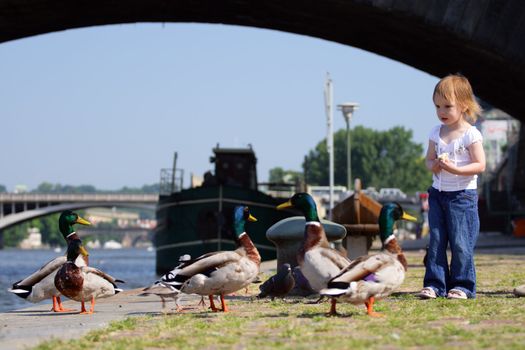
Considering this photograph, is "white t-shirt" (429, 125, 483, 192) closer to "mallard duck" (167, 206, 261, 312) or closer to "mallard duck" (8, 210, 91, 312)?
"mallard duck" (167, 206, 261, 312)

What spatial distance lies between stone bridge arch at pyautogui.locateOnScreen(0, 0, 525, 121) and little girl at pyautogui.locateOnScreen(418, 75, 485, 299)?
894 centimetres

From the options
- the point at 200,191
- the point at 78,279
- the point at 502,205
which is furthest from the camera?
the point at 502,205

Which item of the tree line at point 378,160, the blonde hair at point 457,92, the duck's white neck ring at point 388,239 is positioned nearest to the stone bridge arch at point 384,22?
the blonde hair at point 457,92

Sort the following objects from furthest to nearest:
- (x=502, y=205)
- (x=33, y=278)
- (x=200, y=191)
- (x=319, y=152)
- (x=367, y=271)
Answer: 1. (x=319, y=152)
2. (x=502, y=205)
3. (x=200, y=191)
4. (x=33, y=278)
5. (x=367, y=271)

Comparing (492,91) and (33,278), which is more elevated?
(492,91)

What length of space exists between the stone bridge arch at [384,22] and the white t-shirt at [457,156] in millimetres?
8946

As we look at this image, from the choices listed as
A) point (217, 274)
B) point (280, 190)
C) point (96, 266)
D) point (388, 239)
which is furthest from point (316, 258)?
point (96, 266)

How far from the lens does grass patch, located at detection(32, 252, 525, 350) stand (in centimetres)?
676

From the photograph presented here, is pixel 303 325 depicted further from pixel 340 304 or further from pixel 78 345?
pixel 340 304

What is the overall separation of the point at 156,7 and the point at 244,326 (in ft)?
46.4

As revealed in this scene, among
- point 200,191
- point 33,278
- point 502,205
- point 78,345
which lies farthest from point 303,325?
point 502,205

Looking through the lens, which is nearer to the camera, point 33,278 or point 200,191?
point 33,278

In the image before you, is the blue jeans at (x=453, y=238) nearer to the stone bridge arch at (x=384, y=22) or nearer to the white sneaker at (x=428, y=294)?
the white sneaker at (x=428, y=294)

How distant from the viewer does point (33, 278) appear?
10805 mm
